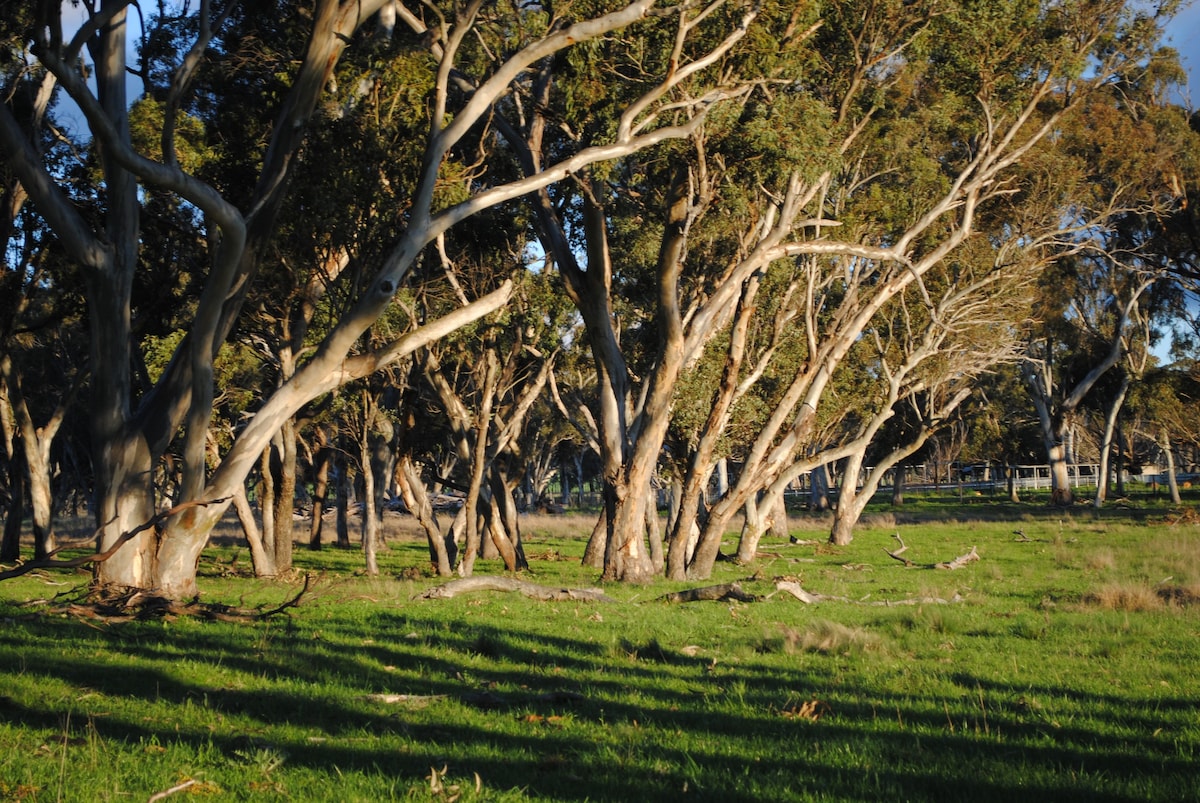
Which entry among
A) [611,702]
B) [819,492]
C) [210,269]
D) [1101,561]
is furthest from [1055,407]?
[611,702]

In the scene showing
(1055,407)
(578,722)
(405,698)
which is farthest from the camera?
(1055,407)

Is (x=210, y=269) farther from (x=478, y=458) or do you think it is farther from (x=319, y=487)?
(x=319, y=487)

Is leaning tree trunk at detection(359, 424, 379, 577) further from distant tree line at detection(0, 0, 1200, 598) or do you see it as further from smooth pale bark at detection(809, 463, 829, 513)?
smooth pale bark at detection(809, 463, 829, 513)

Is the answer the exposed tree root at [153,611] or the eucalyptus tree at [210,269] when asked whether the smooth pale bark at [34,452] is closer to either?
the eucalyptus tree at [210,269]

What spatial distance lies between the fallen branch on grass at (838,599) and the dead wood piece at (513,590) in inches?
97.1

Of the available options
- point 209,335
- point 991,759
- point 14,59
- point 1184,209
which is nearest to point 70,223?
point 209,335

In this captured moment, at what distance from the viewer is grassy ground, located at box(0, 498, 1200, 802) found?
503 centimetres

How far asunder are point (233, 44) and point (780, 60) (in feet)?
30.0

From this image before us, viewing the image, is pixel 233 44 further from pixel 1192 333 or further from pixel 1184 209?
pixel 1192 333

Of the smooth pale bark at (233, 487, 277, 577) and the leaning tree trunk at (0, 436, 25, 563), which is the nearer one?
the smooth pale bark at (233, 487, 277, 577)

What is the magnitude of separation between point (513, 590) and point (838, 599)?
441 centimetres

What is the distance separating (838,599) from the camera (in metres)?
14.1

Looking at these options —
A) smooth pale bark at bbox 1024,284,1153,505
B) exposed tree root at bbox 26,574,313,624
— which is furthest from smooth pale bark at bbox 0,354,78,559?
smooth pale bark at bbox 1024,284,1153,505

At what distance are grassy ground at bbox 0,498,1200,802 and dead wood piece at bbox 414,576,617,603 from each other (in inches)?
14.9
